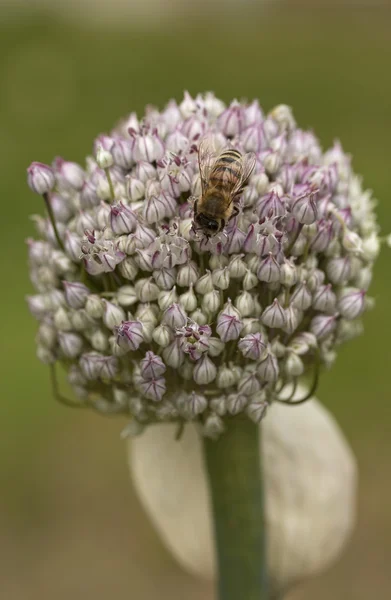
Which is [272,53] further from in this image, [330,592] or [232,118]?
[232,118]

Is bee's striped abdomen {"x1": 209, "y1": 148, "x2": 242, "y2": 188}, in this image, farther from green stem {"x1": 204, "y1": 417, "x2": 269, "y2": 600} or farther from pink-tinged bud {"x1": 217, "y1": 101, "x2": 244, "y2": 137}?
green stem {"x1": 204, "y1": 417, "x2": 269, "y2": 600}

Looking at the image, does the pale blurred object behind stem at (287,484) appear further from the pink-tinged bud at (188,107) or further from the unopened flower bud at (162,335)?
the pink-tinged bud at (188,107)

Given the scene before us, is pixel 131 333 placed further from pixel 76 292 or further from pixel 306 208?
pixel 306 208

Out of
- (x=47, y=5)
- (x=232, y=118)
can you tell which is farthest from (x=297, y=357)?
(x=47, y=5)

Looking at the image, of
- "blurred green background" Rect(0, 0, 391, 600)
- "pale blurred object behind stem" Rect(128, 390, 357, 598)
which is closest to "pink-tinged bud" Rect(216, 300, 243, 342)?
"pale blurred object behind stem" Rect(128, 390, 357, 598)

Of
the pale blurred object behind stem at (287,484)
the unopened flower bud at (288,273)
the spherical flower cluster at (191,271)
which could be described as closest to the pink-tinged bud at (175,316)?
the spherical flower cluster at (191,271)

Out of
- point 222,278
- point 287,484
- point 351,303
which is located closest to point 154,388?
point 222,278
